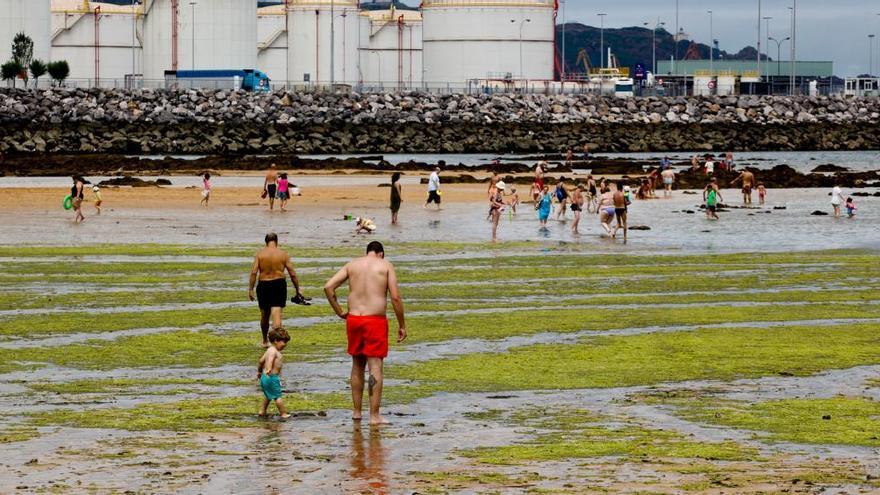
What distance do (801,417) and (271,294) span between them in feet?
27.2

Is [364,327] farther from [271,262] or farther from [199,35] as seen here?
[199,35]

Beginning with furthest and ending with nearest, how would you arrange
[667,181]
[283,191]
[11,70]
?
[11,70] → [667,181] → [283,191]

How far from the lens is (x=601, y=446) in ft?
55.4

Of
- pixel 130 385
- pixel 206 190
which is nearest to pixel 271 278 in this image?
pixel 130 385

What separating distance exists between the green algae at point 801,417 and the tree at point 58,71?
11531cm

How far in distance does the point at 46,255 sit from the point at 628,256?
14090mm

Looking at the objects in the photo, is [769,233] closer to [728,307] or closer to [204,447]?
[728,307]

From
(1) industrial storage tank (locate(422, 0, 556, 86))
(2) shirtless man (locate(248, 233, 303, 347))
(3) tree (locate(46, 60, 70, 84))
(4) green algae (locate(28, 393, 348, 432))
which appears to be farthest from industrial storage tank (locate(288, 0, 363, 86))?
(4) green algae (locate(28, 393, 348, 432))

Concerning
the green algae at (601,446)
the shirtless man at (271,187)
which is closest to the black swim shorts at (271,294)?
the green algae at (601,446)

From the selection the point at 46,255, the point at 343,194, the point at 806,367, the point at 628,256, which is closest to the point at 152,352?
the point at 806,367

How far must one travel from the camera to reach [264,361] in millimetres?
17953

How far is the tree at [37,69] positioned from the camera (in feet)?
416

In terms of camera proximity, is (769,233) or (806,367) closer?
(806,367)

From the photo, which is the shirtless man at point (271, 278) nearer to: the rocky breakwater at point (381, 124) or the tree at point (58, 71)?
the rocky breakwater at point (381, 124)
